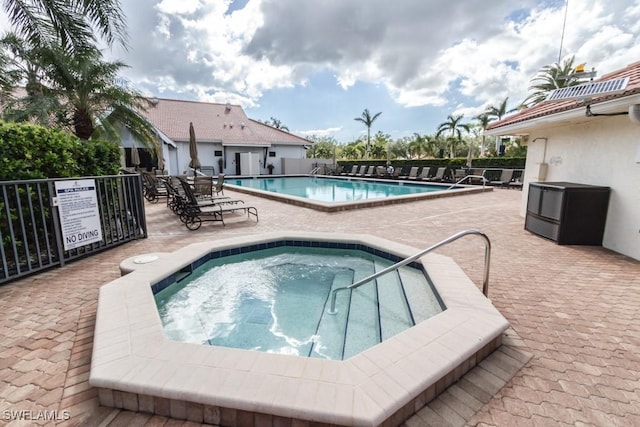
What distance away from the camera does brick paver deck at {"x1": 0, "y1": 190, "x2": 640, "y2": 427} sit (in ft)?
5.93

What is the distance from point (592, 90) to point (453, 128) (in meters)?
35.5

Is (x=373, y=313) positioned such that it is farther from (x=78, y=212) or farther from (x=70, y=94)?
(x=70, y=94)

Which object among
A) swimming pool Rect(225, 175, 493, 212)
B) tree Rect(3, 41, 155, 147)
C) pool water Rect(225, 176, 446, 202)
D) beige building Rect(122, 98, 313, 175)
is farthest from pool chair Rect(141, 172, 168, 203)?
beige building Rect(122, 98, 313, 175)

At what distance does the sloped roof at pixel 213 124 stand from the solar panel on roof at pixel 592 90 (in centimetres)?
2040

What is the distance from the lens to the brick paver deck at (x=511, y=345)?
1.81 meters

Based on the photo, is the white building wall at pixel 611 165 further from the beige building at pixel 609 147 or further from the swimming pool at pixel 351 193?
the swimming pool at pixel 351 193

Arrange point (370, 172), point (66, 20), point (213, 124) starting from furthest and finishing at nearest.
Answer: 1. point (213, 124)
2. point (370, 172)
3. point (66, 20)

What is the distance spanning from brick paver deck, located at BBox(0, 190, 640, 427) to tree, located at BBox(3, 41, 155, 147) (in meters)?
7.03

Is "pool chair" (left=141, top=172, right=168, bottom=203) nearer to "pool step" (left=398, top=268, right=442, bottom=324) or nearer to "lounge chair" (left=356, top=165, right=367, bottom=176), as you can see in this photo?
"pool step" (left=398, top=268, right=442, bottom=324)

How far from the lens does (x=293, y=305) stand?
11.7ft

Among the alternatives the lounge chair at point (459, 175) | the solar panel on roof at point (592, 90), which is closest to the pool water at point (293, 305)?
the solar panel on roof at point (592, 90)

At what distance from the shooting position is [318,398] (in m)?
1.66

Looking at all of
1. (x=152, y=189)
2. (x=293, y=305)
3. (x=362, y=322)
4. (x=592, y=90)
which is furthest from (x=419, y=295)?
(x=152, y=189)

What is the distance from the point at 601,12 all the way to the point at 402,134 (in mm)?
49740
